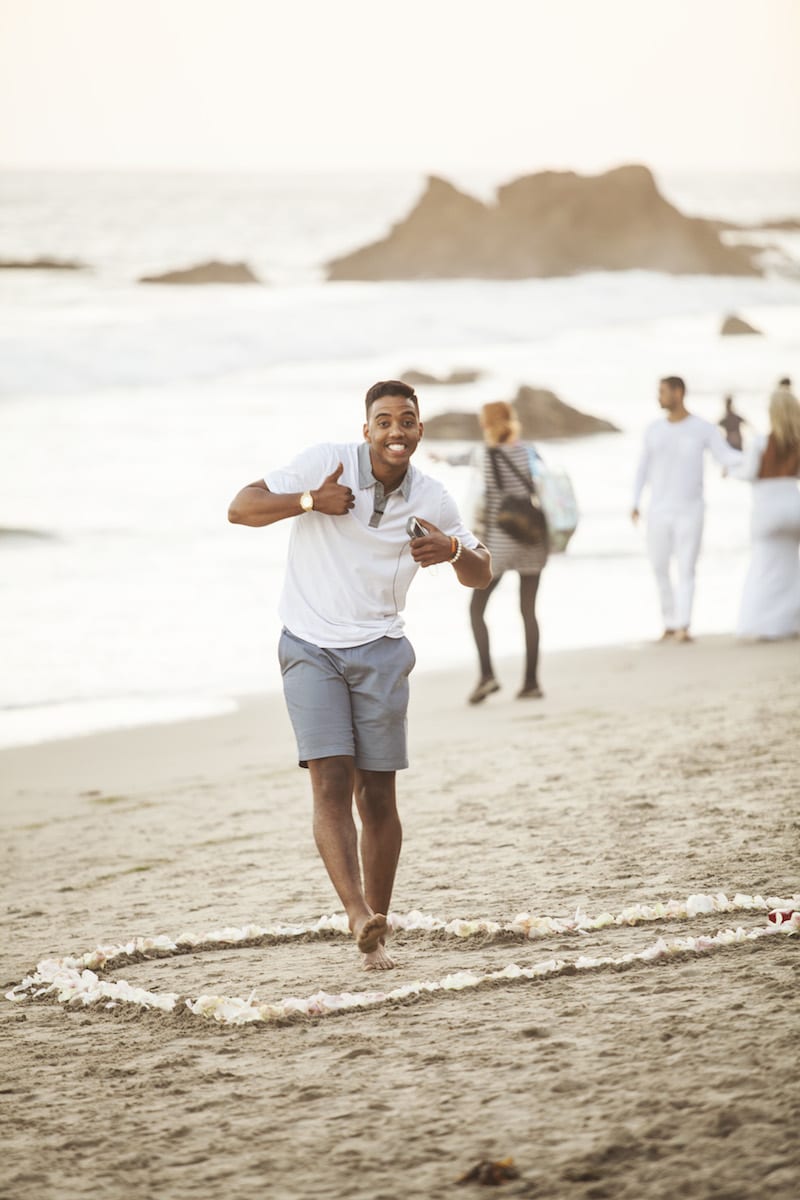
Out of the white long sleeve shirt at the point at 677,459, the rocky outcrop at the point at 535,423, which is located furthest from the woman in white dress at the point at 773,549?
the rocky outcrop at the point at 535,423

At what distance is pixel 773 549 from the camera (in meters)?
11.4

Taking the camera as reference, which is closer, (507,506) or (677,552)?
(507,506)

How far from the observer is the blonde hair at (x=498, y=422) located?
924cm

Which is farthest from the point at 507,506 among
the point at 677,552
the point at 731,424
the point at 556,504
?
the point at 731,424

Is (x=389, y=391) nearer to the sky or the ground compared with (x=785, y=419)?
nearer to the ground

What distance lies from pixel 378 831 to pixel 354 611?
0.70m

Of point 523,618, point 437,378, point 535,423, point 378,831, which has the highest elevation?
point 437,378

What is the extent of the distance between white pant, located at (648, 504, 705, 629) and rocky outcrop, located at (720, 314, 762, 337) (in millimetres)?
36529

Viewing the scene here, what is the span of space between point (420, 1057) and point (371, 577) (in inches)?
56.8

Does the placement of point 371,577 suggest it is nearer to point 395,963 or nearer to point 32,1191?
point 395,963

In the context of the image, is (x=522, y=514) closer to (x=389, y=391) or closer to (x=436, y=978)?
(x=389, y=391)

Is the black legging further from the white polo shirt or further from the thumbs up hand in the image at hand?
the thumbs up hand

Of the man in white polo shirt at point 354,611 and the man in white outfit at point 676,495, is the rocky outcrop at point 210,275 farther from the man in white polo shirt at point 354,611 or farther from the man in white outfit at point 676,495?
the man in white polo shirt at point 354,611

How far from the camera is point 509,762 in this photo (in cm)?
777
